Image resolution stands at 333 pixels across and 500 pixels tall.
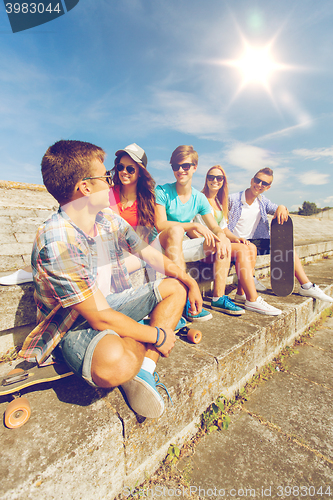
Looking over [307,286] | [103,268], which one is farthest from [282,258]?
[103,268]

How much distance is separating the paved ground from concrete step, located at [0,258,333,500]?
→ 16cm

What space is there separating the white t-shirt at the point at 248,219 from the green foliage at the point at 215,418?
266cm

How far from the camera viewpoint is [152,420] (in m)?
1.25

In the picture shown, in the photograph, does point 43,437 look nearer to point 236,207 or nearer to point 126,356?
point 126,356

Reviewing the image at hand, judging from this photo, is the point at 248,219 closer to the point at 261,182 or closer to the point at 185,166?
the point at 261,182

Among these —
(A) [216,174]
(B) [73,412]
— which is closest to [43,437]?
(B) [73,412]

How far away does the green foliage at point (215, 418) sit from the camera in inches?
61.7

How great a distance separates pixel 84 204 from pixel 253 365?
190 cm

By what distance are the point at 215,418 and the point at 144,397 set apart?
28.1 inches

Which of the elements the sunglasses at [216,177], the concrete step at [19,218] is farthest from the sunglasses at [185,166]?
the concrete step at [19,218]

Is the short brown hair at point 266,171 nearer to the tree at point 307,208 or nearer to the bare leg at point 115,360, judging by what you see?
the bare leg at point 115,360

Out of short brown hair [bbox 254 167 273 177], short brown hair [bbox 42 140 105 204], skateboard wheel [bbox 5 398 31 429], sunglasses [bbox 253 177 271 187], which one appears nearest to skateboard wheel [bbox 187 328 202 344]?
skateboard wheel [bbox 5 398 31 429]

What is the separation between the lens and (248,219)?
3.75 m

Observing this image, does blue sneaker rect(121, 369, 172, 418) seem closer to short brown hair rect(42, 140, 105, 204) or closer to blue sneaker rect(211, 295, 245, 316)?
short brown hair rect(42, 140, 105, 204)
